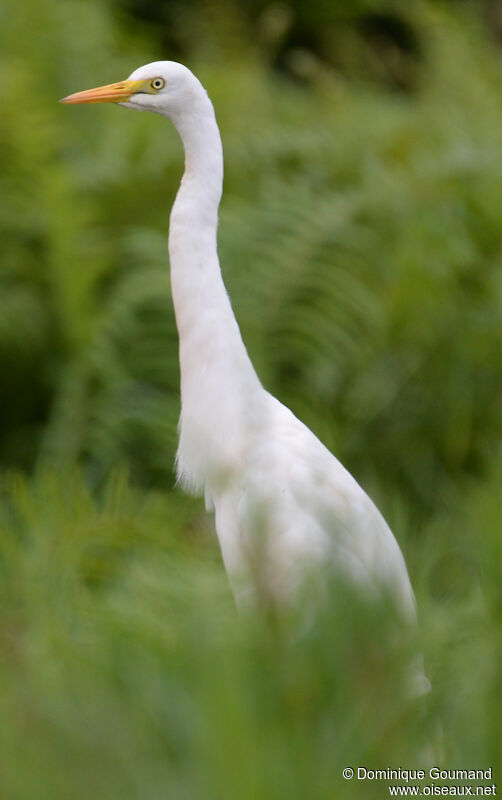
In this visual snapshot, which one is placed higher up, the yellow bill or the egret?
A: the yellow bill

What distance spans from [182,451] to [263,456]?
150 mm

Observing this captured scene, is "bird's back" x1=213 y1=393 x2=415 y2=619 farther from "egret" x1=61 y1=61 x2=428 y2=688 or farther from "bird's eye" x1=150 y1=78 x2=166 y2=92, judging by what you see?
"bird's eye" x1=150 y1=78 x2=166 y2=92

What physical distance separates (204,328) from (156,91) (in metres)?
0.31

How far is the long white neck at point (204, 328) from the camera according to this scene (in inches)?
53.5

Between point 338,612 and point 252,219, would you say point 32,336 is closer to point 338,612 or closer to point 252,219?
point 252,219

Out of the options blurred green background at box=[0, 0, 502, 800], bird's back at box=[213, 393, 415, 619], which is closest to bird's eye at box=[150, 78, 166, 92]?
bird's back at box=[213, 393, 415, 619]

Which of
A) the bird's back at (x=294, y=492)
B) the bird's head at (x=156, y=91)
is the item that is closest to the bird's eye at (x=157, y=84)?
the bird's head at (x=156, y=91)

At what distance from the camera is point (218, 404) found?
1479mm

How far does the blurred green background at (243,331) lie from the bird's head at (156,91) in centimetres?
56

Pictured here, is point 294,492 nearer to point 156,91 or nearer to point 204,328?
point 204,328

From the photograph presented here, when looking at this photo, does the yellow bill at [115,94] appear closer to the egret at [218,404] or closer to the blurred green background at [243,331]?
the egret at [218,404]

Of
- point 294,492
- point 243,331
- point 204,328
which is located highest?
point 204,328

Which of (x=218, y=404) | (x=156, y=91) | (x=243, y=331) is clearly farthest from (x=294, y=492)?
(x=243, y=331)

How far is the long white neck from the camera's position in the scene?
4.46 ft
